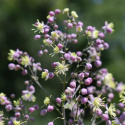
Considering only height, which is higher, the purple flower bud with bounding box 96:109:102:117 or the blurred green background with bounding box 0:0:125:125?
the blurred green background with bounding box 0:0:125:125

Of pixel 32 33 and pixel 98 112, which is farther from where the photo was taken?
pixel 32 33

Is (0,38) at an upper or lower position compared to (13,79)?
upper

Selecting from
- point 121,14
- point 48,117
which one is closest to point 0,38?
point 48,117

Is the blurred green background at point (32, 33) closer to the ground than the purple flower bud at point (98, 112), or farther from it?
farther from it

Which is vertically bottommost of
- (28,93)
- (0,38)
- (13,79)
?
(28,93)

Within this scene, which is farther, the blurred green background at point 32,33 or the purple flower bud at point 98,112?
the blurred green background at point 32,33

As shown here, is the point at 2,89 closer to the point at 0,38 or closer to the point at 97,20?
the point at 0,38

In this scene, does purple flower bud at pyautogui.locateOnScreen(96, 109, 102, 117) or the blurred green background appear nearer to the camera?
purple flower bud at pyautogui.locateOnScreen(96, 109, 102, 117)

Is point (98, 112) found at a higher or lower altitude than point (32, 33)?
lower
